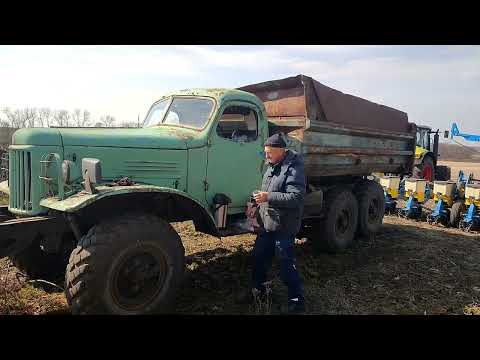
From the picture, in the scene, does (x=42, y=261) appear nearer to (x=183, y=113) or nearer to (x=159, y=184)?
(x=159, y=184)

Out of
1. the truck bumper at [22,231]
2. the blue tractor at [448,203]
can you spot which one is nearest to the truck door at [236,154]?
the truck bumper at [22,231]

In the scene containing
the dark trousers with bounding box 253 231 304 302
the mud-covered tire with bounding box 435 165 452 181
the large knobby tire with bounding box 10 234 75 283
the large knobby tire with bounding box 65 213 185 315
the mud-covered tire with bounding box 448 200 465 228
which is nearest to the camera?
the large knobby tire with bounding box 65 213 185 315

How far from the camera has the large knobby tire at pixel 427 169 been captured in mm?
14710

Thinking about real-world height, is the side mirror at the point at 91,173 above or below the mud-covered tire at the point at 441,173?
above

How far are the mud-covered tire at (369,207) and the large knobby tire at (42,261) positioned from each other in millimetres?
4967

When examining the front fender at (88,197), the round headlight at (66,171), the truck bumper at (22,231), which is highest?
the round headlight at (66,171)

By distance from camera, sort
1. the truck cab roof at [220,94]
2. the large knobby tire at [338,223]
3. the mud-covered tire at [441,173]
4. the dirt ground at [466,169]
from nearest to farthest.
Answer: the truck cab roof at [220,94], the large knobby tire at [338,223], the mud-covered tire at [441,173], the dirt ground at [466,169]

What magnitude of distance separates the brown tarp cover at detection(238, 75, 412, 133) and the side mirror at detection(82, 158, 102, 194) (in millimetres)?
3174

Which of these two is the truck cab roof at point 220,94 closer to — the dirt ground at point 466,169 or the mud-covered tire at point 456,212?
the mud-covered tire at point 456,212

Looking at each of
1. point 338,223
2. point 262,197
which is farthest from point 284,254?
point 338,223

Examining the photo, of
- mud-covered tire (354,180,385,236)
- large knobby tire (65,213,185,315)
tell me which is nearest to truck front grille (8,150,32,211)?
large knobby tire (65,213,185,315)

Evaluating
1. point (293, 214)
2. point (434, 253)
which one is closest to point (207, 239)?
point (293, 214)

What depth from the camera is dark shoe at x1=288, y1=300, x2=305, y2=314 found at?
406 cm

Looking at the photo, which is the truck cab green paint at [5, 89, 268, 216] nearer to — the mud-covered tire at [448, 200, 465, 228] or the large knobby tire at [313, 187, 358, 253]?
the large knobby tire at [313, 187, 358, 253]
